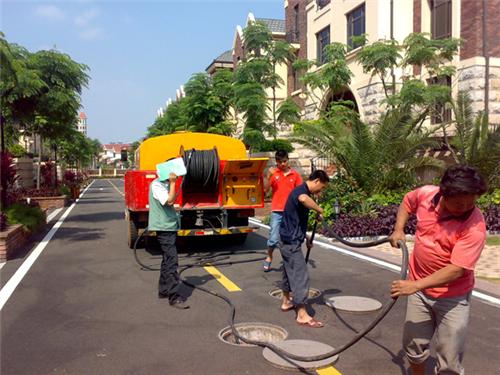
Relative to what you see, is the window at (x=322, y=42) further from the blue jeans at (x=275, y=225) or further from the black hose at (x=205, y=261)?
the blue jeans at (x=275, y=225)

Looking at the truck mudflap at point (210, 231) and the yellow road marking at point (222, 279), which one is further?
the truck mudflap at point (210, 231)

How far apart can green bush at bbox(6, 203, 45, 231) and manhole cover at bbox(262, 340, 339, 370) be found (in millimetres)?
8398

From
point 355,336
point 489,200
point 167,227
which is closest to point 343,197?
point 489,200

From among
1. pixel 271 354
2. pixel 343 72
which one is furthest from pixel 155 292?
pixel 343 72

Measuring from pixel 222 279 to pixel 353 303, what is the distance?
7.16 feet

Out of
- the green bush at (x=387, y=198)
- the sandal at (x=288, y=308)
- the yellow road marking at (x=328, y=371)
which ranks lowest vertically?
the yellow road marking at (x=328, y=371)

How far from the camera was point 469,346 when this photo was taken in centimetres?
485

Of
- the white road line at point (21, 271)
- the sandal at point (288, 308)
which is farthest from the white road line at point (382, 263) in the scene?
the white road line at point (21, 271)

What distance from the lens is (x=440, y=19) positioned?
61.9 feet

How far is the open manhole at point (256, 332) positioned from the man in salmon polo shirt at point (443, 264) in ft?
6.01

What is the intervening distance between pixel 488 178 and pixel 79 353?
11.7m

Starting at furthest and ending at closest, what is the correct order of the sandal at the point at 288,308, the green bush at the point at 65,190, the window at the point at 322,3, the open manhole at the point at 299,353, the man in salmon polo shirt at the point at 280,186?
the window at the point at 322,3 < the green bush at the point at 65,190 < the man in salmon polo shirt at the point at 280,186 < the sandal at the point at 288,308 < the open manhole at the point at 299,353

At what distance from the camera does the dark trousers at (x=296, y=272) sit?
5.48 metres

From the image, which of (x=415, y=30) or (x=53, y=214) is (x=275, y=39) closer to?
(x=415, y=30)
